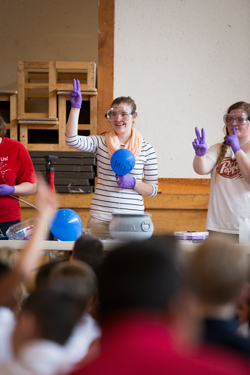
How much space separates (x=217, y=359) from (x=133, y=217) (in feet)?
4.19

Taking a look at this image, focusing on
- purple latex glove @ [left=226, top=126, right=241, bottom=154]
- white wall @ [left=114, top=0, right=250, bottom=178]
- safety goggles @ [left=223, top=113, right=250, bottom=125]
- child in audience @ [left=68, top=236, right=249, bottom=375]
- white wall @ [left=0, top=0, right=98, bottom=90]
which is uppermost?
white wall @ [left=0, top=0, right=98, bottom=90]

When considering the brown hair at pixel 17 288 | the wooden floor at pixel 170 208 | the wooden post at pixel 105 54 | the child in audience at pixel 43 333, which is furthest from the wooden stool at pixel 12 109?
the child in audience at pixel 43 333

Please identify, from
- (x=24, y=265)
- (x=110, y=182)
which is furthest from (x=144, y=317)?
(x=110, y=182)

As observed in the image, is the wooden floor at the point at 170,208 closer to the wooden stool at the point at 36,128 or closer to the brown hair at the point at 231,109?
the wooden stool at the point at 36,128

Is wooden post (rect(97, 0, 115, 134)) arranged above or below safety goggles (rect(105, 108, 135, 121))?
above

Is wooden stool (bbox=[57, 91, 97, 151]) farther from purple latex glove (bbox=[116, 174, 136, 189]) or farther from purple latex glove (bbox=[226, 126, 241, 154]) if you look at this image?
purple latex glove (bbox=[226, 126, 241, 154])

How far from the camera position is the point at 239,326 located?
73 cm

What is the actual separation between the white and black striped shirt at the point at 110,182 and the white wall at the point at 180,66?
135cm

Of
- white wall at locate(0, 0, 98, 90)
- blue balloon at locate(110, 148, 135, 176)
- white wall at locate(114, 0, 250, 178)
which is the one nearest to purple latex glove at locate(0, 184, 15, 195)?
blue balloon at locate(110, 148, 135, 176)

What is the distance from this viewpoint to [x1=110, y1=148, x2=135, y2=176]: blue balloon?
194cm

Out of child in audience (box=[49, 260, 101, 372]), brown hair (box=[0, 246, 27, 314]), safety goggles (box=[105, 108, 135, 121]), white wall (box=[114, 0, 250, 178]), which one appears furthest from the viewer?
white wall (box=[114, 0, 250, 178])

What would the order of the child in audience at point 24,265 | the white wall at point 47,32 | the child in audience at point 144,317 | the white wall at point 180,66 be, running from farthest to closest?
the white wall at point 47,32 → the white wall at point 180,66 → the child in audience at point 24,265 → the child in audience at point 144,317

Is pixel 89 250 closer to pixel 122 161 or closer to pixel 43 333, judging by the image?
pixel 43 333

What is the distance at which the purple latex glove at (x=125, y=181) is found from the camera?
6.57 ft
